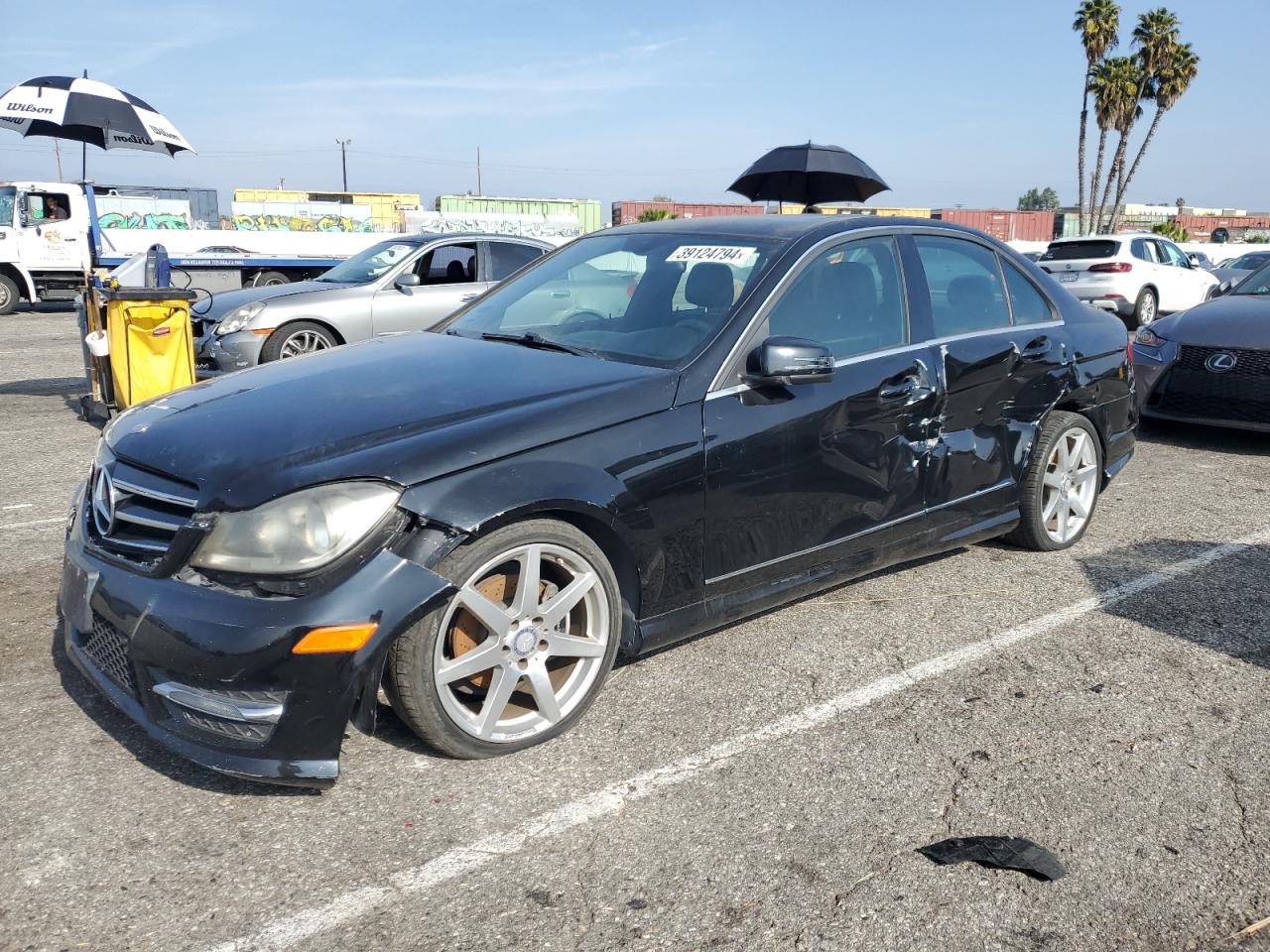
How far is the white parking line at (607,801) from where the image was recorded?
245 centimetres

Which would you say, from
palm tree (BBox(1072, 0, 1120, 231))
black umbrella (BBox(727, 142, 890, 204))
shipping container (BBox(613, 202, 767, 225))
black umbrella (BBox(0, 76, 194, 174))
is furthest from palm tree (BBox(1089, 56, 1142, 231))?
black umbrella (BBox(0, 76, 194, 174))

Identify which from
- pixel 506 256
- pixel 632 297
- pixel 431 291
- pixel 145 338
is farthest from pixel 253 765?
pixel 506 256

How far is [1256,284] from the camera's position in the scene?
8.55m

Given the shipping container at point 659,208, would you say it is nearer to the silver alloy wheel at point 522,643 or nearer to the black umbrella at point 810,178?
the black umbrella at point 810,178

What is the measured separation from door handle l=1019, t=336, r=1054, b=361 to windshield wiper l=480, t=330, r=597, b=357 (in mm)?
2125

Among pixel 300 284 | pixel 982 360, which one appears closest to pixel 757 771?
pixel 982 360

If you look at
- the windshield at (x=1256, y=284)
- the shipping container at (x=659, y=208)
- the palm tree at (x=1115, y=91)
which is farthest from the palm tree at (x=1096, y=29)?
the windshield at (x=1256, y=284)

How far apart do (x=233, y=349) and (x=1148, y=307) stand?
574 inches

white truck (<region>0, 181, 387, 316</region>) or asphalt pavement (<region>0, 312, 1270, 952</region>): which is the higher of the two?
white truck (<region>0, 181, 387, 316</region>)

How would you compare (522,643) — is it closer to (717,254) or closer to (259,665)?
(259,665)

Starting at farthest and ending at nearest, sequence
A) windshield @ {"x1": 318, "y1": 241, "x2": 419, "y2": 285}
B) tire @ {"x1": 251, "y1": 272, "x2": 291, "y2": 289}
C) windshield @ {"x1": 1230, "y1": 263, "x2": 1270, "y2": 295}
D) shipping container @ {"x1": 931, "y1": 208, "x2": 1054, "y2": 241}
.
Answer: shipping container @ {"x1": 931, "y1": 208, "x2": 1054, "y2": 241}
tire @ {"x1": 251, "y1": 272, "x2": 291, "y2": 289}
windshield @ {"x1": 318, "y1": 241, "x2": 419, "y2": 285}
windshield @ {"x1": 1230, "y1": 263, "x2": 1270, "y2": 295}

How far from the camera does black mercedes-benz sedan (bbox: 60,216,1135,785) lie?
2789 mm

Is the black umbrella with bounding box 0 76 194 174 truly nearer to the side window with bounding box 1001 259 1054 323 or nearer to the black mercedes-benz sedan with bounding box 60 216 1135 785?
the black mercedes-benz sedan with bounding box 60 216 1135 785

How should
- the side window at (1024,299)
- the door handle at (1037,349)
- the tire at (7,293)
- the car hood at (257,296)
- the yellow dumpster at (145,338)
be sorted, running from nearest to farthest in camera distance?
1. the door handle at (1037,349)
2. the side window at (1024,299)
3. the yellow dumpster at (145,338)
4. the car hood at (257,296)
5. the tire at (7,293)
